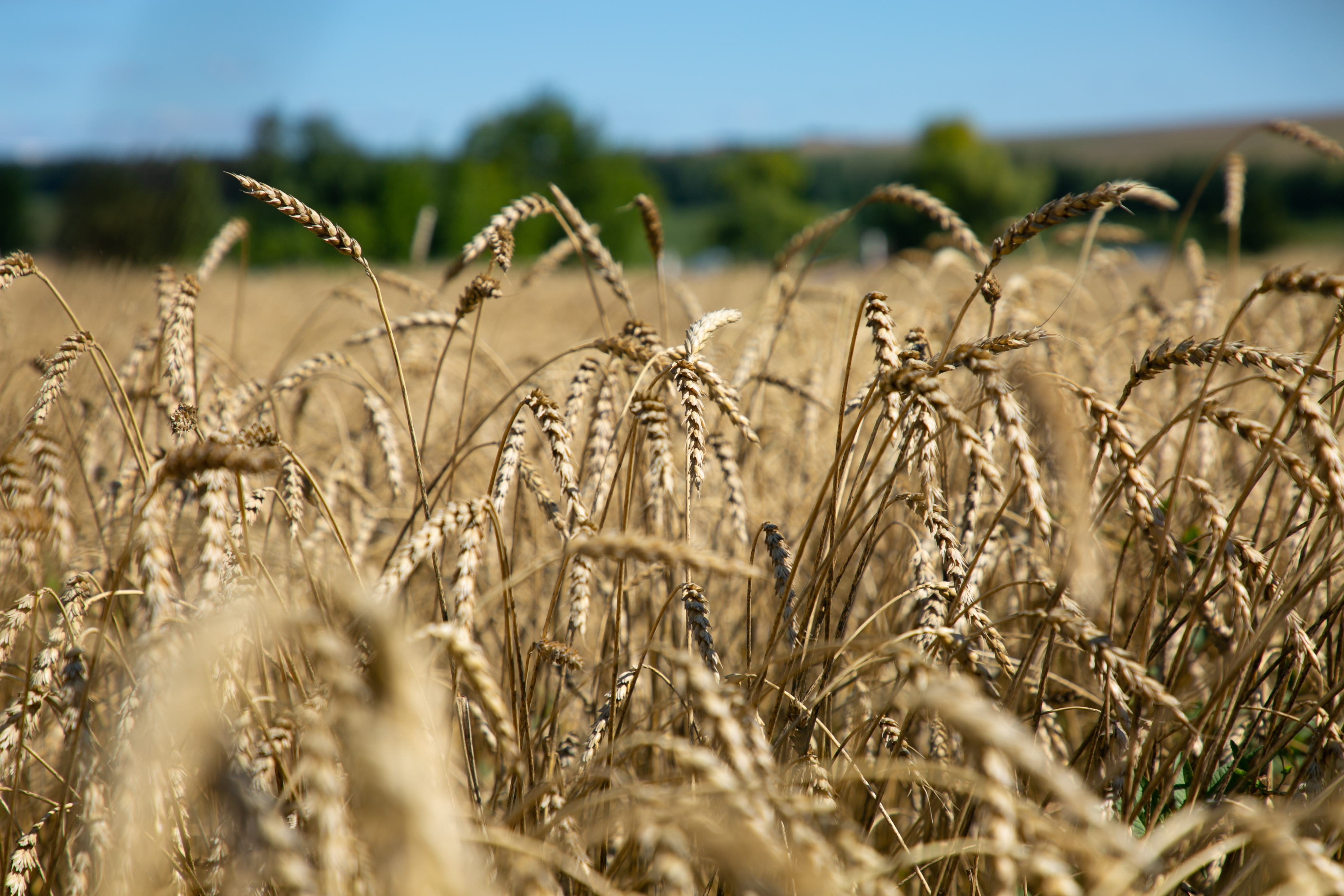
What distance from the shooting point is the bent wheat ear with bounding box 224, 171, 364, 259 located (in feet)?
4.19

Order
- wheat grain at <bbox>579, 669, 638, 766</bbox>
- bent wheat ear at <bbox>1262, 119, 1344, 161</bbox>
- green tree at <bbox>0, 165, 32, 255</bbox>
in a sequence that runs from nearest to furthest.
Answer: wheat grain at <bbox>579, 669, 638, 766</bbox>, bent wheat ear at <bbox>1262, 119, 1344, 161</bbox>, green tree at <bbox>0, 165, 32, 255</bbox>

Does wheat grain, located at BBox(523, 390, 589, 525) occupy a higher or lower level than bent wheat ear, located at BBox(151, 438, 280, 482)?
lower

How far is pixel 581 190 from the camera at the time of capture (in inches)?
1741

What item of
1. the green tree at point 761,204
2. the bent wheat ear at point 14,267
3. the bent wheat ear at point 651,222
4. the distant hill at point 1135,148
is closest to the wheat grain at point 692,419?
the bent wheat ear at point 651,222

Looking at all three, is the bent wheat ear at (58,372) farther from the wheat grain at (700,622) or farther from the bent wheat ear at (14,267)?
the wheat grain at (700,622)

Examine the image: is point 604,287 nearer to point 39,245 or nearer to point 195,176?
point 195,176

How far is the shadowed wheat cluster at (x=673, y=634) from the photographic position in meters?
0.73

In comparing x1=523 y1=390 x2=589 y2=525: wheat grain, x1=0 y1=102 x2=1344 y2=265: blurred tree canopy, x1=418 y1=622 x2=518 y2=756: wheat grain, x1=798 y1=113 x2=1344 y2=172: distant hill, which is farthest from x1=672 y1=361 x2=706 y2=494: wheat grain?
x1=798 y1=113 x2=1344 y2=172: distant hill

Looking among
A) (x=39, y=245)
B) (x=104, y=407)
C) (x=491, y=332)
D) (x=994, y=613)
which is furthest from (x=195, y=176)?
(x=994, y=613)

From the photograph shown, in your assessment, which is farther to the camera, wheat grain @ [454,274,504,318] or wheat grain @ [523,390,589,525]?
wheat grain @ [454,274,504,318]

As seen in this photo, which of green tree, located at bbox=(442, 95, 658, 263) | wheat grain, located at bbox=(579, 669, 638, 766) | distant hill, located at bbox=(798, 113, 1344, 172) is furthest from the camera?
distant hill, located at bbox=(798, 113, 1344, 172)

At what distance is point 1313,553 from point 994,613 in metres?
1.08

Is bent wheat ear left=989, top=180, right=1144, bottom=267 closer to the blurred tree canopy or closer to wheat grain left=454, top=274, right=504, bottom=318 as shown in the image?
wheat grain left=454, top=274, right=504, bottom=318

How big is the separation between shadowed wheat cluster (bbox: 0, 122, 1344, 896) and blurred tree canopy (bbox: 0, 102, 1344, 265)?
74.4 feet
